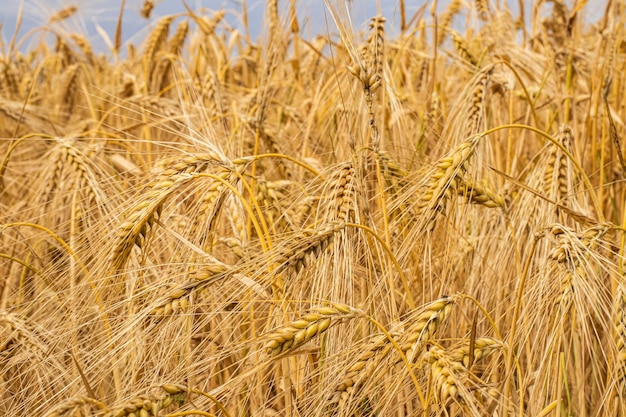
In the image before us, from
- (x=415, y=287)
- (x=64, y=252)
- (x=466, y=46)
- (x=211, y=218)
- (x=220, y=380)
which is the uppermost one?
(x=466, y=46)

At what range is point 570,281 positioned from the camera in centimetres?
106

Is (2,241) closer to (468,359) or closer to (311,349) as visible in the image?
(311,349)

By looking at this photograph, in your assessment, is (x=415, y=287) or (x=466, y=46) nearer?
(x=415, y=287)

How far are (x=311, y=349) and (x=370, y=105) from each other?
0.42 metres

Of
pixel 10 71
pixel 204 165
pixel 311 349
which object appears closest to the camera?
pixel 311 349


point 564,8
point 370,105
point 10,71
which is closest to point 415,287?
point 370,105

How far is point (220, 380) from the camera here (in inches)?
55.3

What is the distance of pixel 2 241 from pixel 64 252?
43 centimetres

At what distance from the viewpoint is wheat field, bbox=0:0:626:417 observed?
3.27 feet

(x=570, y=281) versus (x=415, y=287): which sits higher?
(x=570, y=281)

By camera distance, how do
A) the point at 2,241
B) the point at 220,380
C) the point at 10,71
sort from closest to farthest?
1. the point at 220,380
2. the point at 2,241
3. the point at 10,71

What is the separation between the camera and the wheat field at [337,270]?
1.00 m

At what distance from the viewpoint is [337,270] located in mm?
1055

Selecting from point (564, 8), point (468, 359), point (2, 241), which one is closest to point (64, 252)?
point (2, 241)
